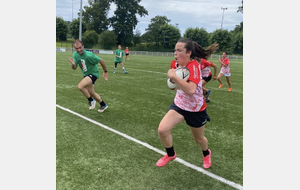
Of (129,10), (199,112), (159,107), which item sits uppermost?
(129,10)

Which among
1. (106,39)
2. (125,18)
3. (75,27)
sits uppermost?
(125,18)

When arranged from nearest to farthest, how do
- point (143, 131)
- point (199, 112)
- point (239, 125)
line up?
point (199, 112)
point (143, 131)
point (239, 125)

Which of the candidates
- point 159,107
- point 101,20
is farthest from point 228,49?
point 159,107

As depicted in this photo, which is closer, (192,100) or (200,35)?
(192,100)

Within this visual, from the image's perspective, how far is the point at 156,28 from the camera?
82.8 m

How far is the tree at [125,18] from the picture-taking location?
74250 mm

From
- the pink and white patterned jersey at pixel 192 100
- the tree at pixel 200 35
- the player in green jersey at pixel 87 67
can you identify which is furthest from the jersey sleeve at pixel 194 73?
the tree at pixel 200 35

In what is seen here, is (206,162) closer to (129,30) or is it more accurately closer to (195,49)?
(195,49)

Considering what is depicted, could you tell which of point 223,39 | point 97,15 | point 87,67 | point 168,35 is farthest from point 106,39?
point 87,67

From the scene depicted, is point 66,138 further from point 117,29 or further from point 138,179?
point 117,29

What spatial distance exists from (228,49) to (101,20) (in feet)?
135

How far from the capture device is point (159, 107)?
280 inches

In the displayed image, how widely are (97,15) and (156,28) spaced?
20984mm

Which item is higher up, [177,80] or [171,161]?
[177,80]
